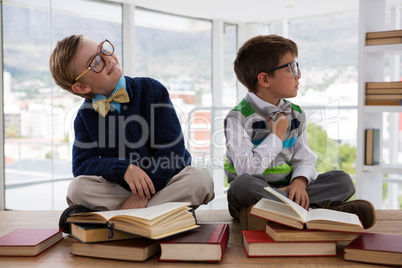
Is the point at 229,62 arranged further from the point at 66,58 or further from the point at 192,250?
the point at 192,250

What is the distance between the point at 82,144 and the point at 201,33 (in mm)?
4035

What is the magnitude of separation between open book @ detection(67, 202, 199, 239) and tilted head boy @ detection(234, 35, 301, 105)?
734 millimetres

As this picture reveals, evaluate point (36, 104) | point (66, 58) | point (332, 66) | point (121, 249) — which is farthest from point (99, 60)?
point (332, 66)

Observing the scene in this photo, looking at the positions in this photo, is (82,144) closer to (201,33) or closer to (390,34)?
(390,34)

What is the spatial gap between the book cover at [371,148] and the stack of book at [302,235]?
179 centimetres

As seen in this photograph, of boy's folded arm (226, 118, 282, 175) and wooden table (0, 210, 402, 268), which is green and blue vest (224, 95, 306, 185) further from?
wooden table (0, 210, 402, 268)

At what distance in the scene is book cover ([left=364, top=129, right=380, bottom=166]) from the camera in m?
2.83

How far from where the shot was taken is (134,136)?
64.4 inches

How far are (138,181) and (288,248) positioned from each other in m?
0.57

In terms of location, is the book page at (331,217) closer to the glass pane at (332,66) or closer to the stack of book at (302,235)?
the stack of book at (302,235)

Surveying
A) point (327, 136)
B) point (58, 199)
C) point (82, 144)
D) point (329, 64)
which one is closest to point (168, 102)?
point (82, 144)

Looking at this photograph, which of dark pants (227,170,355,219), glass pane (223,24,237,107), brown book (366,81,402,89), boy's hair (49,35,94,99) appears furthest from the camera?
glass pane (223,24,237,107)

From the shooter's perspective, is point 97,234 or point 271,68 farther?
point 271,68

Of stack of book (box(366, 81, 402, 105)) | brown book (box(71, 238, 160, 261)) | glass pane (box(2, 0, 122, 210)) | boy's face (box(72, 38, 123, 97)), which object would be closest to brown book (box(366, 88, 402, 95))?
stack of book (box(366, 81, 402, 105))
